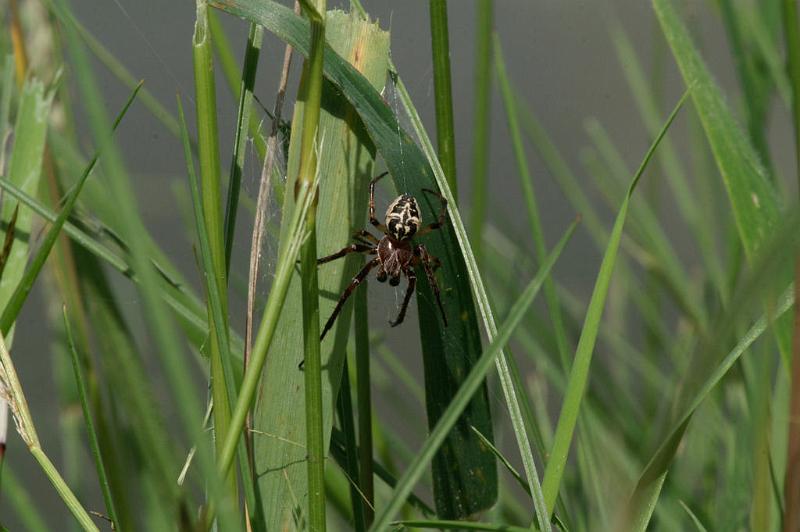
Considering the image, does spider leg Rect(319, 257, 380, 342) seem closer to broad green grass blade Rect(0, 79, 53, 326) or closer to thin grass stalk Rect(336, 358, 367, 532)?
thin grass stalk Rect(336, 358, 367, 532)

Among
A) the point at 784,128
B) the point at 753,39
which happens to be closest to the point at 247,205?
the point at 753,39

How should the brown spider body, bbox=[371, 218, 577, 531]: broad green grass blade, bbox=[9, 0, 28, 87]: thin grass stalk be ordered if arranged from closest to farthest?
bbox=[371, 218, 577, 531]: broad green grass blade → bbox=[9, 0, 28, 87]: thin grass stalk → the brown spider body

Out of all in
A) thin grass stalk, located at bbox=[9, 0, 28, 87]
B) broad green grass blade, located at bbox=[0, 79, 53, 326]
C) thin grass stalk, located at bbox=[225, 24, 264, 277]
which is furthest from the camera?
thin grass stalk, located at bbox=[9, 0, 28, 87]

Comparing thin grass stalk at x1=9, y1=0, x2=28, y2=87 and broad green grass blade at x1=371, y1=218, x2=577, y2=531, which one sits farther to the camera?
thin grass stalk at x1=9, y1=0, x2=28, y2=87

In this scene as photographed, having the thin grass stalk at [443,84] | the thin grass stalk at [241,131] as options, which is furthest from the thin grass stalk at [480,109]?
the thin grass stalk at [241,131]

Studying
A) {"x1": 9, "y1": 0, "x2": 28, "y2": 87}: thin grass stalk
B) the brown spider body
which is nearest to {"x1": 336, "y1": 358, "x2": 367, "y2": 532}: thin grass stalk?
the brown spider body

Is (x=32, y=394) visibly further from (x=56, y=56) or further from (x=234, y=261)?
(x=56, y=56)
